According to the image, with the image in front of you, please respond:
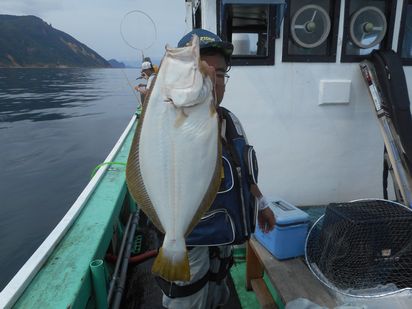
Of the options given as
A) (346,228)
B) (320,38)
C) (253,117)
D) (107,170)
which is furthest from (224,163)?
(107,170)

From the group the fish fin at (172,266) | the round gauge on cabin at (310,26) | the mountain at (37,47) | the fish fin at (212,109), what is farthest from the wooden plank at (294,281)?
the mountain at (37,47)

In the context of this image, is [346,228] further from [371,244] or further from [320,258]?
[320,258]

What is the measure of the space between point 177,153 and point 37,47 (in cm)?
11677

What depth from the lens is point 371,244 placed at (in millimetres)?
2512

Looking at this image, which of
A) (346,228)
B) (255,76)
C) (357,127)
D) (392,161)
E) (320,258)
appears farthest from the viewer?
(357,127)

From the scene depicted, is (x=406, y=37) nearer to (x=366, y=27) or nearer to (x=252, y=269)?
(x=366, y=27)

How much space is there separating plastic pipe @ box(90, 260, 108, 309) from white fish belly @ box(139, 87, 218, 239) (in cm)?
123

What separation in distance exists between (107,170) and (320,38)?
3373mm

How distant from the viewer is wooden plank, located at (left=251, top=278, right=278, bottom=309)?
2930 millimetres

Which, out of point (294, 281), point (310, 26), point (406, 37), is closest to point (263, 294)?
point (294, 281)

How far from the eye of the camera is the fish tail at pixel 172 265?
1395mm

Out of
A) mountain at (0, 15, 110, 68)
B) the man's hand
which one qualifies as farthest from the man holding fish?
mountain at (0, 15, 110, 68)

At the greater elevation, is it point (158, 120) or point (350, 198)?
point (158, 120)

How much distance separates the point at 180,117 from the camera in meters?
1.29
